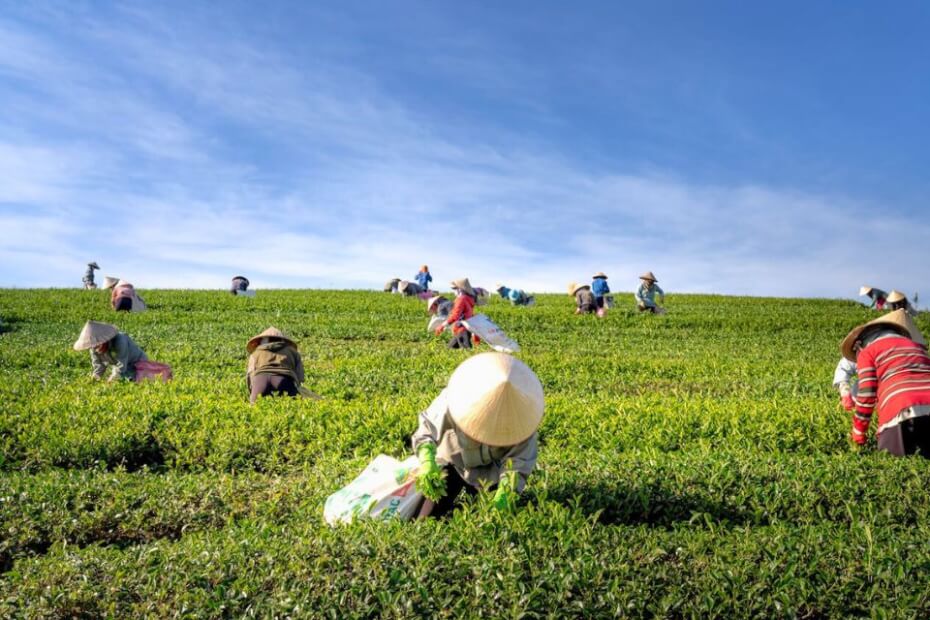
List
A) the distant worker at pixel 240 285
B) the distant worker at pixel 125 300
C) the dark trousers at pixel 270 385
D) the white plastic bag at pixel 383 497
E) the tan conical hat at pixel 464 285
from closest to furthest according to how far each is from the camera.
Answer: the white plastic bag at pixel 383 497
the dark trousers at pixel 270 385
the tan conical hat at pixel 464 285
the distant worker at pixel 125 300
the distant worker at pixel 240 285

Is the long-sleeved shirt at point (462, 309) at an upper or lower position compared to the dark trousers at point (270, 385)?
upper

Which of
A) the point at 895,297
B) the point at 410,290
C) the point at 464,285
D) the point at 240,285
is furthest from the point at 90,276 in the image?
the point at 895,297

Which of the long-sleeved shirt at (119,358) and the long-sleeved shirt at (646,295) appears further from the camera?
the long-sleeved shirt at (646,295)

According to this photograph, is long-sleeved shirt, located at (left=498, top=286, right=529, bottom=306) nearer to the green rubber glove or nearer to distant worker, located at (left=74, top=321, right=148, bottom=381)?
distant worker, located at (left=74, top=321, right=148, bottom=381)

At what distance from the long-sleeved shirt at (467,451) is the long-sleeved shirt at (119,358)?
25.9 feet

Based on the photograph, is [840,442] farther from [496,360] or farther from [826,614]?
[496,360]

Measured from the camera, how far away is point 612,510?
5.64 m

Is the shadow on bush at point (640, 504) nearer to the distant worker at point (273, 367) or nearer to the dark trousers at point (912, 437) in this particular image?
the dark trousers at point (912, 437)

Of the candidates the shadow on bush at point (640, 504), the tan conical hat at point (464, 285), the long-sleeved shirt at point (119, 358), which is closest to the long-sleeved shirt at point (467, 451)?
the shadow on bush at point (640, 504)

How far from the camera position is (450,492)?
521 cm

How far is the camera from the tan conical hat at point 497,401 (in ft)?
14.4

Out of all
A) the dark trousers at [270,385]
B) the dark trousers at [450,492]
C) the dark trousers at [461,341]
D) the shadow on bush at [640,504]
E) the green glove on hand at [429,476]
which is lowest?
the shadow on bush at [640,504]

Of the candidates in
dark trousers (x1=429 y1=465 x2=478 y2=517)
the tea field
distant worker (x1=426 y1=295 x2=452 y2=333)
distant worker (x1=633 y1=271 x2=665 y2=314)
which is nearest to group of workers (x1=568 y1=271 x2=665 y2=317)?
distant worker (x1=633 y1=271 x2=665 y2=314)

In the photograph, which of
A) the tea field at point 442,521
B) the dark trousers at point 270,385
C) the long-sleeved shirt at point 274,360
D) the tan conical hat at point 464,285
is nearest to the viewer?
the tea field at point 442,521
